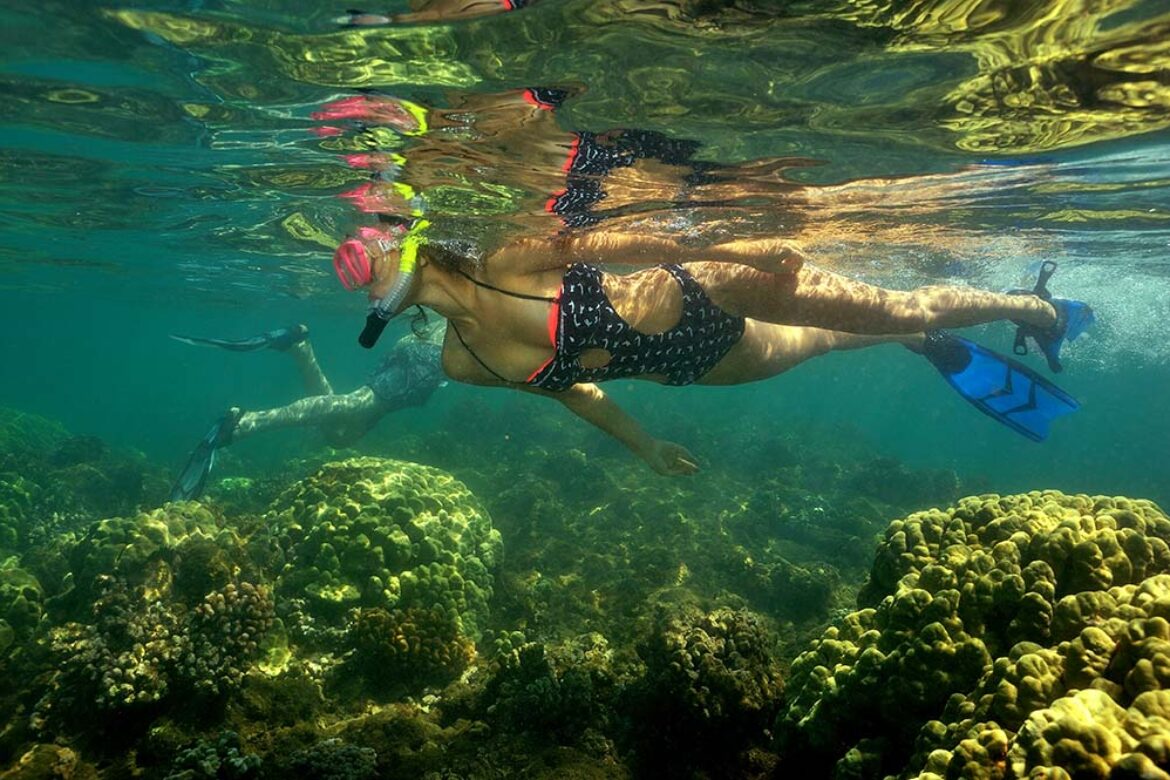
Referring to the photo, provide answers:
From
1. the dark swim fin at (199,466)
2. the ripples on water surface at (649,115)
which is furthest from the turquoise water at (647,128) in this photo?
the dark swim fin at (199,466)

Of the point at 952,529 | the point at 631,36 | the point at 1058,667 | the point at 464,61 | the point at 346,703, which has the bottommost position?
the point at 346,703

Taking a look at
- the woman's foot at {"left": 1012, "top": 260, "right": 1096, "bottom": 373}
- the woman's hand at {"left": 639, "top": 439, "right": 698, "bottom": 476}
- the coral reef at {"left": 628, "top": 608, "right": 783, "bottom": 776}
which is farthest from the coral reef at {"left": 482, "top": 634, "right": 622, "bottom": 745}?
the woman's foot at {"left": 1012, "top": 260, "right": 1096, "bottom": 373}

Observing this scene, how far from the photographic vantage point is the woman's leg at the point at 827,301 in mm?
6414

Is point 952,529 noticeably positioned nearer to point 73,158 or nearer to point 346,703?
point 346,703

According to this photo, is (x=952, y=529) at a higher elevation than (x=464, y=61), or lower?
lower

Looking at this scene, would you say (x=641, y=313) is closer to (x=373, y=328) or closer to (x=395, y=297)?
(x=395, y=297)

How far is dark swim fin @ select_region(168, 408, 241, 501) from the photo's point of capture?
1338 cm

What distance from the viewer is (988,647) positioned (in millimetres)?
3674

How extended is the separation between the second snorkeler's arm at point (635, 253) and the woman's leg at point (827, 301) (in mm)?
145

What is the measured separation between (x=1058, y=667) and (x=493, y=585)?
8138mm

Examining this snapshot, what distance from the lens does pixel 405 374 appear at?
2025 centimetres

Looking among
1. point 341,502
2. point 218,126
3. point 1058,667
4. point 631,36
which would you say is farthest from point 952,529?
point 218,126

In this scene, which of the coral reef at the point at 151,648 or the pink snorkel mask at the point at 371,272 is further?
the coral reef at the point at 151,648

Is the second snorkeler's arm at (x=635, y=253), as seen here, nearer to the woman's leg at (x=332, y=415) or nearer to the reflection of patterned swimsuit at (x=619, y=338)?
the reflection of patterned swimsuit at (x=619, y=338)
